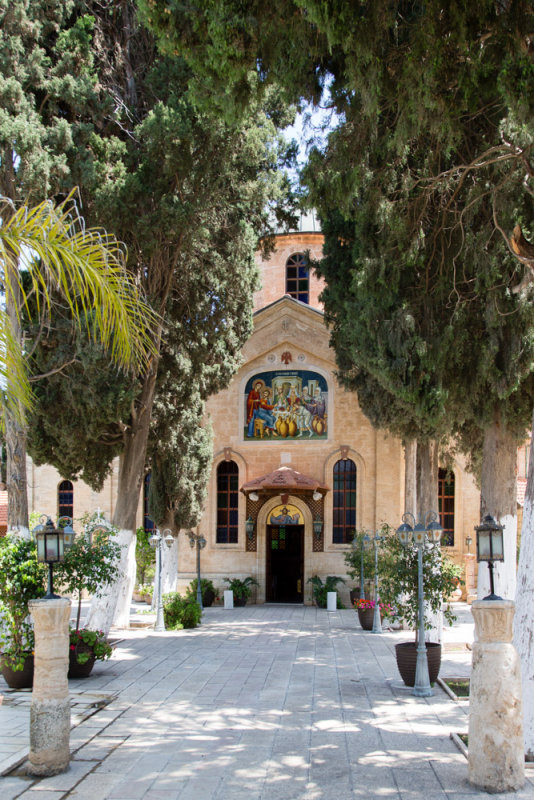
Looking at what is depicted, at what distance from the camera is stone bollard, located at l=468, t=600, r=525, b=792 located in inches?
266

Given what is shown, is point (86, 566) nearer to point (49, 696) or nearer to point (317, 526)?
point (49, 696)

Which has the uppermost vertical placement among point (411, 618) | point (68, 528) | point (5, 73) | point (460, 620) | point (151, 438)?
point (5, 73)

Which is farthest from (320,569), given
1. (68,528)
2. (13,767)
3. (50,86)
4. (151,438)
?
(13,767)

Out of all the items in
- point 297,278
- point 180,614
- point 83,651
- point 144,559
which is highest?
point 297,278

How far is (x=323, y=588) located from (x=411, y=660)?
1247cm

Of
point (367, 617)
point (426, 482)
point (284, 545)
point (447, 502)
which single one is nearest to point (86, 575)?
point (426, 482)

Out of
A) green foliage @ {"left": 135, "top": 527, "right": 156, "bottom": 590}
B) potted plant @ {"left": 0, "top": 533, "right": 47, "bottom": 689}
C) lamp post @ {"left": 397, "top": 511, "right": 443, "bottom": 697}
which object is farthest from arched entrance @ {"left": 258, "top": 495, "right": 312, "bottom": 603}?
potted plant @ {"left": 0, "top": 533, "right": 47, "bottom": 689}

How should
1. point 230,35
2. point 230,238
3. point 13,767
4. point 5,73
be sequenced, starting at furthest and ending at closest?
point 230,238 < point 5,73 < point 13,767 < point 230,35

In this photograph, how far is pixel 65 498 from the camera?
27.4 m

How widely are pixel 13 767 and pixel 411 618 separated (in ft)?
20.3

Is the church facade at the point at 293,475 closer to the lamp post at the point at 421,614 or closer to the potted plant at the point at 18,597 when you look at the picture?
the lamp post at the point at 421,614

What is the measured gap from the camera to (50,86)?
1388 cm

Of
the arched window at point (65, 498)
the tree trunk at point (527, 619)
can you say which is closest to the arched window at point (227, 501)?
the arched window at point (65, 498)

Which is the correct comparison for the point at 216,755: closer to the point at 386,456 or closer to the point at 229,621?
the point at 229,621
